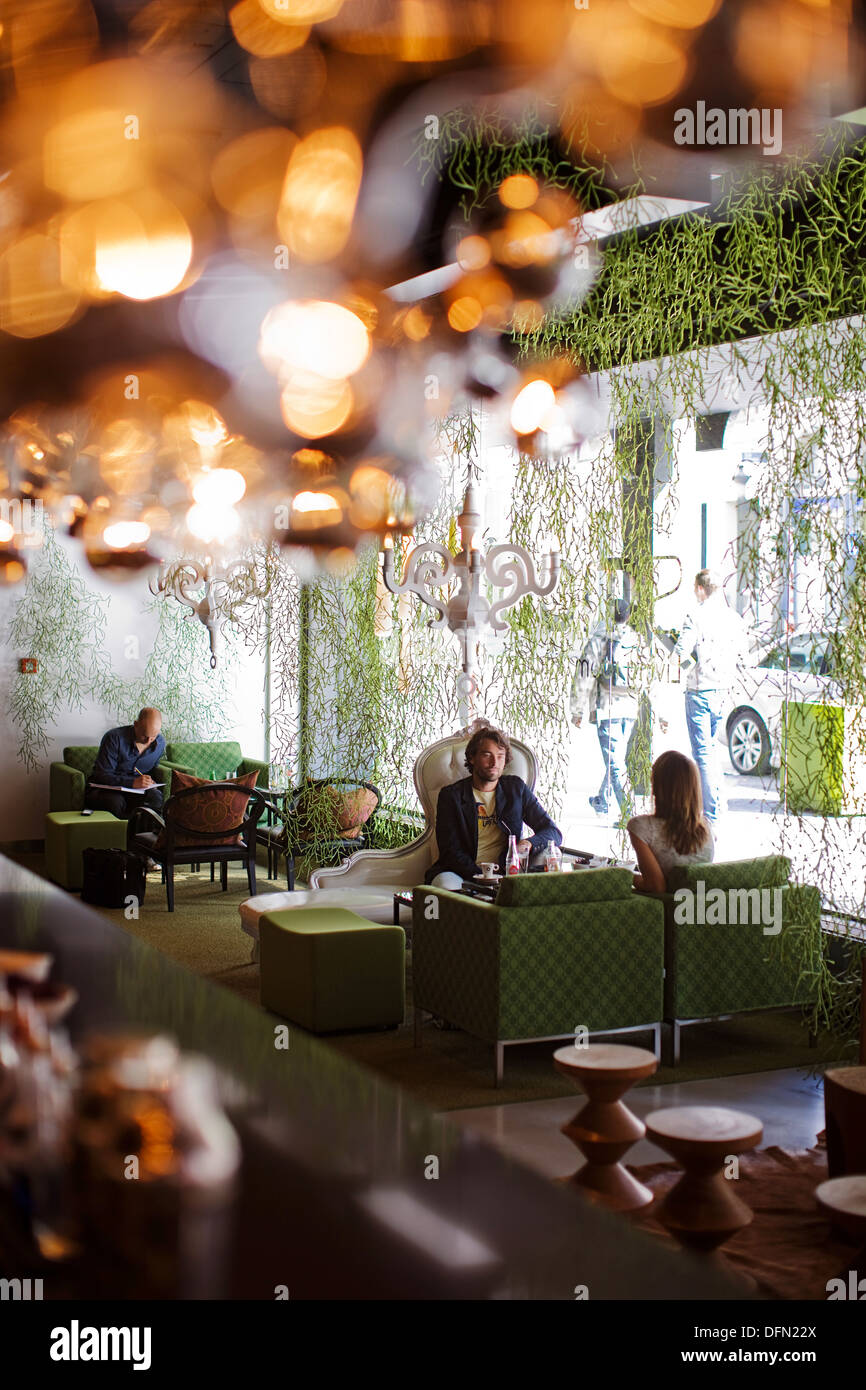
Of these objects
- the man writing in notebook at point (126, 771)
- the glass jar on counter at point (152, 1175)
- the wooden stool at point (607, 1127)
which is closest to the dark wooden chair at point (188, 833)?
the man writing in notebook at point (126, 771)

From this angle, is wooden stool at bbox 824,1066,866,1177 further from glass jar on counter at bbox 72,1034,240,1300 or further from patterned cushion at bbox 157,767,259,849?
patterned cushion at bbox 157,767,259,849

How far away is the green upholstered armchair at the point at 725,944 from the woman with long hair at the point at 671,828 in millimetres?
93

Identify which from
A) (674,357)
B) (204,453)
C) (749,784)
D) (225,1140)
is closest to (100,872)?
(749,784)

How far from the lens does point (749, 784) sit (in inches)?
215

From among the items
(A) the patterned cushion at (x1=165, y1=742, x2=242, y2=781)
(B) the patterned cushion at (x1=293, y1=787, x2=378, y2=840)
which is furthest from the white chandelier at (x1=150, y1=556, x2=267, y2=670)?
(B) the patterned cushion at (x1=293, y1=787, x2=378, y2=840)

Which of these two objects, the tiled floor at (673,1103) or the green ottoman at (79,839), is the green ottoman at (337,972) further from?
the green ottoman at (79,839)

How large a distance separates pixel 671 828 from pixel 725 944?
1.50 feet

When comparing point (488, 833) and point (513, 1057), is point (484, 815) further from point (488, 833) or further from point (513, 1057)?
point (513, 1057)

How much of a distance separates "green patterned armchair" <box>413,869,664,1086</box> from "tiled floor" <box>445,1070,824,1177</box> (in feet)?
0.88

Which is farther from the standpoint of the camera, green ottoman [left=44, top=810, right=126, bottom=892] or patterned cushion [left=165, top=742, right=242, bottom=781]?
patterned cushion [left=165, top=742, right=242, bottom=781]

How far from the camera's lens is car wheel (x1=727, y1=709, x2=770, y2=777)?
4629 millimetres

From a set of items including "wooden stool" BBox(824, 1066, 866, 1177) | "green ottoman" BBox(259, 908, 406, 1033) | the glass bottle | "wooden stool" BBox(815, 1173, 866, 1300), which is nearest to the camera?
"wooden stool" BBox(815, 1173, 866, 1300)

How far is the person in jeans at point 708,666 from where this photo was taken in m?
5.18

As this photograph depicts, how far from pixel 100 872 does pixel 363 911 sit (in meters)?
2.25
